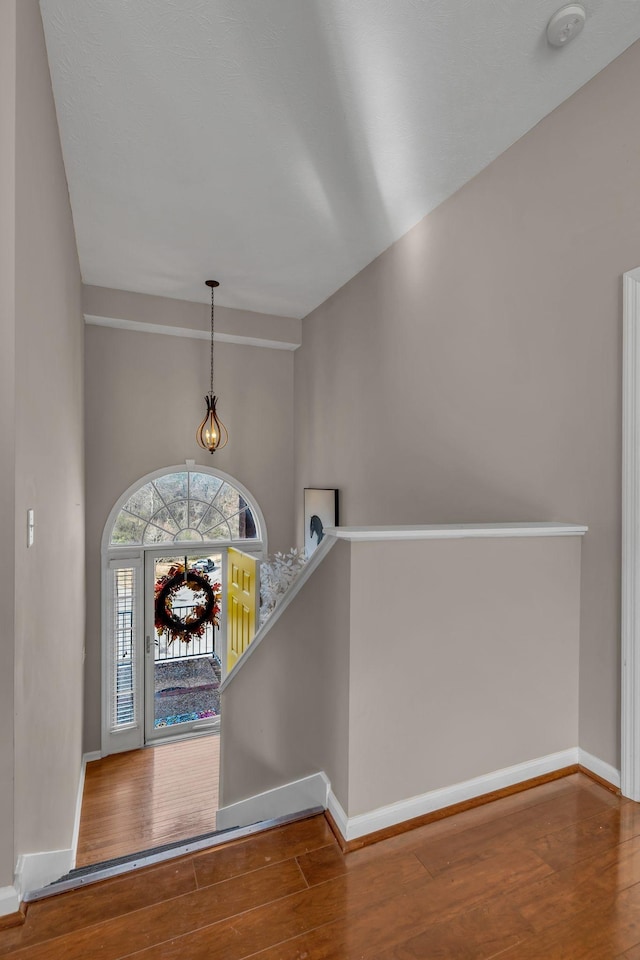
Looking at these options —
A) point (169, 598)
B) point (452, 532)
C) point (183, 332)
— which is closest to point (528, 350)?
point (452, 532)

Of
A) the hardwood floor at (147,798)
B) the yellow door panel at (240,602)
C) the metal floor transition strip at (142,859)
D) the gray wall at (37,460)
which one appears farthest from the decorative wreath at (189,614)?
the metal floor transition strip at (142,859)

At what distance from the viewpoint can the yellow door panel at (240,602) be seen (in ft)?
14.7

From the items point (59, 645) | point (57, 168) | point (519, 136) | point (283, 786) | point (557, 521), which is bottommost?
point (283, 786)

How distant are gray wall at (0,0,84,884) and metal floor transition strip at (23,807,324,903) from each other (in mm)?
139

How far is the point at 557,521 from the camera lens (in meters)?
2.14

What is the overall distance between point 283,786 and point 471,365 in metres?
2.24

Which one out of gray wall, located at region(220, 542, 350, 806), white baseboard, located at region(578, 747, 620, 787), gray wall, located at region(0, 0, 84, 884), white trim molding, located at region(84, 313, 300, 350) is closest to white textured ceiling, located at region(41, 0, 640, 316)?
gray wall, located at region(0, 0, 84, 884)

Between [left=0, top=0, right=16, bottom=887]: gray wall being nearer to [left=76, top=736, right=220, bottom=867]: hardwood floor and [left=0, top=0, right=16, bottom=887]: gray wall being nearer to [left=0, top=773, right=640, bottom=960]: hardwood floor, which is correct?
[left=0, top=773, right=640, bottom=960]: hardwood floor

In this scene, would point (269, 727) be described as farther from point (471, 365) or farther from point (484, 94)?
point (484, 94)

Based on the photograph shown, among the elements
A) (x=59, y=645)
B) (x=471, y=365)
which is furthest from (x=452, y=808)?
(x=471, y=365)

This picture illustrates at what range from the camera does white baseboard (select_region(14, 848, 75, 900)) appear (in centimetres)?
134

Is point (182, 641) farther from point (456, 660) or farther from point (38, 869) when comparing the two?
point (456, 660)

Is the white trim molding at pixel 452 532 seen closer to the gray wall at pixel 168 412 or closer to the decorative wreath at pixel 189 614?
the gray wall at pixel 168 412

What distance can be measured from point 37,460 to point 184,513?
3.17 metres
